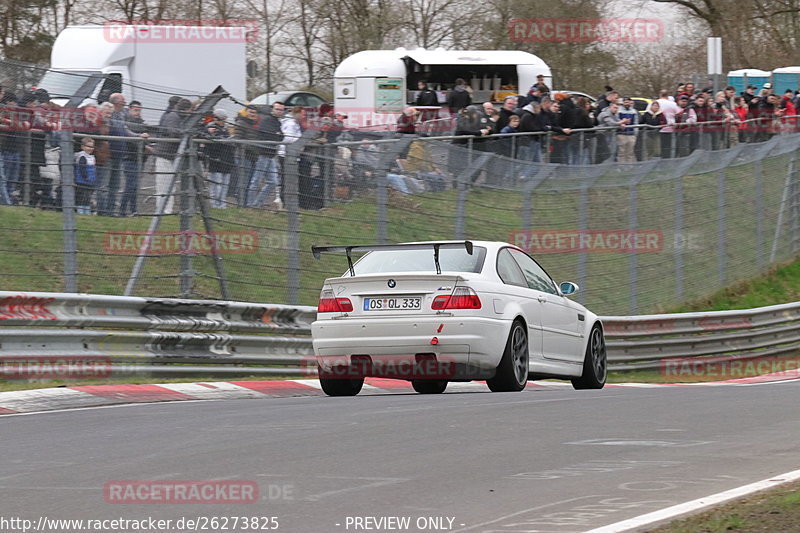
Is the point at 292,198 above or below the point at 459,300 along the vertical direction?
above

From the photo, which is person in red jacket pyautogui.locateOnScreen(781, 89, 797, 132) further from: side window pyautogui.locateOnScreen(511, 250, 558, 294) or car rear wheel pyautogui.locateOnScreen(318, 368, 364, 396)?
car rear wheel pyautogui.locateOnScreen(318, 368, 364, 396)

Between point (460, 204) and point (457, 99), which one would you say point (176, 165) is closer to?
point (460, 204)

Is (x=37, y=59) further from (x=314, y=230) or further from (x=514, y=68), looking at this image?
(x=314, y=230)

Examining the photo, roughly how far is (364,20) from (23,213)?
39.7m

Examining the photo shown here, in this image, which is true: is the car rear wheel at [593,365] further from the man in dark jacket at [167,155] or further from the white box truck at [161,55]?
the white box truck at [161,55]

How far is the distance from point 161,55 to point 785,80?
1878cm

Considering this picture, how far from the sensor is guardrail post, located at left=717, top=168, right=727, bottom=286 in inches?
961

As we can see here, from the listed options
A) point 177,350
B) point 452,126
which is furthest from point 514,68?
point 177,350

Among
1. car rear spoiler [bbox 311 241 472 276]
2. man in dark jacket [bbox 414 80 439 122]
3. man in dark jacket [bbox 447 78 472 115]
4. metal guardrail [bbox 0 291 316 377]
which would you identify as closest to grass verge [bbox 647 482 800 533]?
car rear spoiler [bbox 311 241 472 276]

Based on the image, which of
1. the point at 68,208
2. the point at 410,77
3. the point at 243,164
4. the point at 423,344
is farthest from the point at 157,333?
the point at 410,77

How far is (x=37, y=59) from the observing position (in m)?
48.3

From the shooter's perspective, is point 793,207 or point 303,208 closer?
point 303,208

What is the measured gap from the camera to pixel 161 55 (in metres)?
27.0

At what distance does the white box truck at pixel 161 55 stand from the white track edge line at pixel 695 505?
20.8 meters
